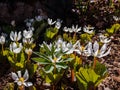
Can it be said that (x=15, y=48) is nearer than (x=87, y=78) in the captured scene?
No

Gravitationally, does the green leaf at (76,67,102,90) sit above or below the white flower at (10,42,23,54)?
below

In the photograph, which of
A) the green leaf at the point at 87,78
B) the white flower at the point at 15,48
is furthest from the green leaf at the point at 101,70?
the white flower at the point at 15,48

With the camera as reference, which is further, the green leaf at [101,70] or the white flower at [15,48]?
the white flower at [15,48]

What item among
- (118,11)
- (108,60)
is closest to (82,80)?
(108,60)

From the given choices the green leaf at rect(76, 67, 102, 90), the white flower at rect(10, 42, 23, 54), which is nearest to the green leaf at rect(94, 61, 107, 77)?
the green leaf at rect(76, 67, 102, 90)

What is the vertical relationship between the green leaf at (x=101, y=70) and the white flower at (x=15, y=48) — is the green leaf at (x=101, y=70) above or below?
below

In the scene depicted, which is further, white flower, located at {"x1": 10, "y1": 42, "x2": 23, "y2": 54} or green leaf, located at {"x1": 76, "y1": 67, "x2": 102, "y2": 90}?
white flower, located at {"x1": 10, "y1": 42, "x2": 23, "y2": 54}

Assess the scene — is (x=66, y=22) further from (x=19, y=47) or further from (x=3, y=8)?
(x=19, y=47)

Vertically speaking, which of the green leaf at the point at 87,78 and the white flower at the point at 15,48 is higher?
the white flower at the point at 15,48

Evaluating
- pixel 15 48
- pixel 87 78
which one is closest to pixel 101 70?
pixel 87 78

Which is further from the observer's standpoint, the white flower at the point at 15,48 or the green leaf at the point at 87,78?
the white flower at the point at 15,48

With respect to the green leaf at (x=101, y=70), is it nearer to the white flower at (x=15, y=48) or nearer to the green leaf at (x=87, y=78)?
the green leaf at (x=87, y=78)

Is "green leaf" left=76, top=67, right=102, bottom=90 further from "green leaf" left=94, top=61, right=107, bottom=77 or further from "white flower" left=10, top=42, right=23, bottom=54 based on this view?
"white flower" left=10, top=42, right=23, bottom=54

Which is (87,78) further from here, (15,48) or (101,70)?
(15,48)
